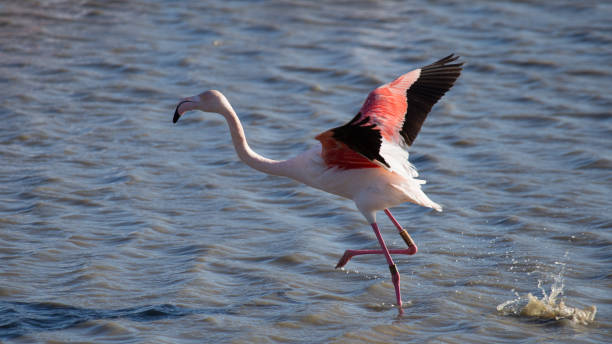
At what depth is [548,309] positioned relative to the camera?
610cm

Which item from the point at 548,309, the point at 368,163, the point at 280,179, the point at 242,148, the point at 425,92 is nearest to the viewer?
the point at 548,309

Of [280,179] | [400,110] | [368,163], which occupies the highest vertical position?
[400,110]

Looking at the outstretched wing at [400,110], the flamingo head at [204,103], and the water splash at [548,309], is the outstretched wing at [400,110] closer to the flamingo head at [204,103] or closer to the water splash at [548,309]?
the flamingo head at [204,103]

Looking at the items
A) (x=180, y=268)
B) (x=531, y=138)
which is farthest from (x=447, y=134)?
(x=180, y=268)

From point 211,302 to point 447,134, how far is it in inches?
182

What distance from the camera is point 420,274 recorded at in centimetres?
699

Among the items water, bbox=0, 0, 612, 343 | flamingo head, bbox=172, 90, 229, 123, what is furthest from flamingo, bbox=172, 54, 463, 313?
water, bbox=0, 0, 612, 343

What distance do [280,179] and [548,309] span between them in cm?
362

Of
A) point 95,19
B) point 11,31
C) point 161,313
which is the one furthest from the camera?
point 95,19

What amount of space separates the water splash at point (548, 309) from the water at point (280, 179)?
1.3 inches

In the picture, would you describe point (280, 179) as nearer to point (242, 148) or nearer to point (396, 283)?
point (242, 148)

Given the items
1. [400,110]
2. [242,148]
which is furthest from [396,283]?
[242,148]

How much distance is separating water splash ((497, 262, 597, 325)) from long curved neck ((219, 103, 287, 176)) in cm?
187

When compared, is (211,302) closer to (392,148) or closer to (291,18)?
(392,148)
